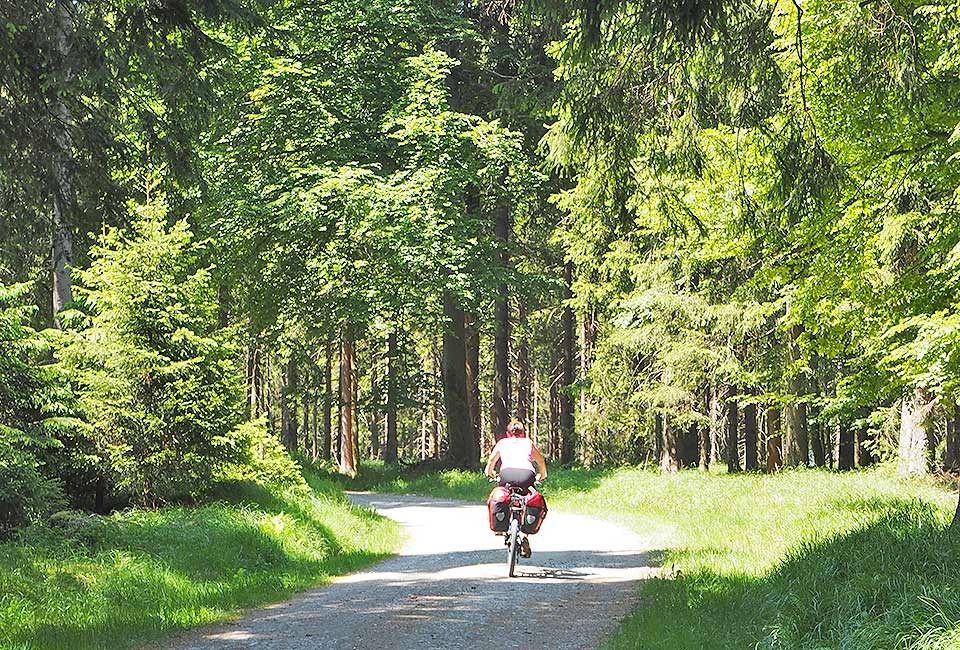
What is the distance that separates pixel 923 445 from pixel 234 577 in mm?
14384

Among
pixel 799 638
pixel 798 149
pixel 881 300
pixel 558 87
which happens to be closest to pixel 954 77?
pixel 881 300

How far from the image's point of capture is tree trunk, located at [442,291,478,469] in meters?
28.7

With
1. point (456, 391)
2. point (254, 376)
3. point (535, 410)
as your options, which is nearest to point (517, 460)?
point (456, 391)

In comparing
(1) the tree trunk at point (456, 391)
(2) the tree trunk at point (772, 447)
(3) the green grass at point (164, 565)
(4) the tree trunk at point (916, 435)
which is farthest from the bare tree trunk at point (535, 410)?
(3) the green grass at point (164, 565)

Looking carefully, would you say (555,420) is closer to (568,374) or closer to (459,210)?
(568,374)

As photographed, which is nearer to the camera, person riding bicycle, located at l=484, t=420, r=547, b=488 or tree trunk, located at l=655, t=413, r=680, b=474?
person riding bicycle, located at l=484, t=420, r=547, b=488

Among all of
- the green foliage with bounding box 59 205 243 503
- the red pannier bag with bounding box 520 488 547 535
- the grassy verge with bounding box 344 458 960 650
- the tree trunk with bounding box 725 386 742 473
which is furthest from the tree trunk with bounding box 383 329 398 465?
the red pannier bag with bounding box 520 488 547 535

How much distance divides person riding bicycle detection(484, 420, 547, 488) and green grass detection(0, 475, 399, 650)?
107 inches

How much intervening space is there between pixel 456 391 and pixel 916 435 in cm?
1384

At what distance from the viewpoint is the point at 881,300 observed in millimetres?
13367

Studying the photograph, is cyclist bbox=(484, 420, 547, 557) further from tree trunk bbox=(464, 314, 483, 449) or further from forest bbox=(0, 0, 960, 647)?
tree trunk bbox=(464, 314, 483, 449)

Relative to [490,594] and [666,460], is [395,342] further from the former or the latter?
[490,594]

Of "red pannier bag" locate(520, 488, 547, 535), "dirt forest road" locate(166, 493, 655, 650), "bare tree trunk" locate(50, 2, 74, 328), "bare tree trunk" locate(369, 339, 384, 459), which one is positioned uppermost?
"bare tree trunk" locate(50, 2, 74, 328)

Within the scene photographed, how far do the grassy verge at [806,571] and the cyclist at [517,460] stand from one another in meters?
2.06
